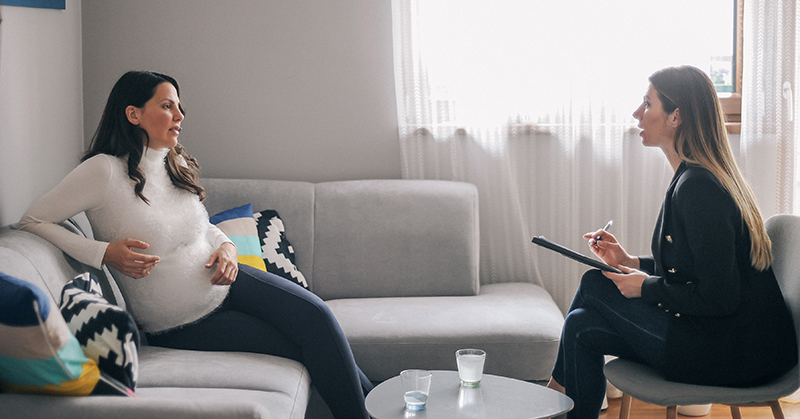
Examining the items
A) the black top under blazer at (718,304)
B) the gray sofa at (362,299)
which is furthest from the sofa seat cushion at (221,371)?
the black top under blazer at (718,304)

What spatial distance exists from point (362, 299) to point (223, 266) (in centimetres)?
77

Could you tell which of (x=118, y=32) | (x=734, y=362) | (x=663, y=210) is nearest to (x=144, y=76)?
(x=118, y=32)

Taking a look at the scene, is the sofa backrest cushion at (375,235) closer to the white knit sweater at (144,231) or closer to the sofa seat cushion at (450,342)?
the sofa seat cushion at (450,342)

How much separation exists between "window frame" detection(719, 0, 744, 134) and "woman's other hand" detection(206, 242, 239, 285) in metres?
2.13

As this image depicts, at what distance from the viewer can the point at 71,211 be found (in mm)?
1712

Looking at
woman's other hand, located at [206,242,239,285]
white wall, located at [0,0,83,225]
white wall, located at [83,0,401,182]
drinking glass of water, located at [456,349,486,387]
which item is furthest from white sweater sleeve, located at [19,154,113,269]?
white wall, located at [83,0,401,182]

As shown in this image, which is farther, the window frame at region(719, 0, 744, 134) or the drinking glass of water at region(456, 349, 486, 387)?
the window frame at region(719, 0, 744, 134)

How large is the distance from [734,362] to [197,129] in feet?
7.46

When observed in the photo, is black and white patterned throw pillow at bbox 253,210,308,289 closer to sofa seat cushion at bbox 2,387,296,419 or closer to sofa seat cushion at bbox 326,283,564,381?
sofa seat cushion at bbox 326,283,564,381

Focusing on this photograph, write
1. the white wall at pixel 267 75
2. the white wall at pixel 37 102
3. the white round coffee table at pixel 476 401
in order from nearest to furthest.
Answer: the white round coffee table at pixel 476 401 → the white wall at pixel 37 102 → the white wall at pixel 267 75

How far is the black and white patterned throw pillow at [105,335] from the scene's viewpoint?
1301 mm

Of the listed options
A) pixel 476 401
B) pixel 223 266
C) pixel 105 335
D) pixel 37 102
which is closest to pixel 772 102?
pixel 476 401

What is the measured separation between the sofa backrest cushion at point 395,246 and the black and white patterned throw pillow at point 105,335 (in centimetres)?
122

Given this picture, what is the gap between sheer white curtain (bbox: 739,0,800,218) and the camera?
2602 mm
